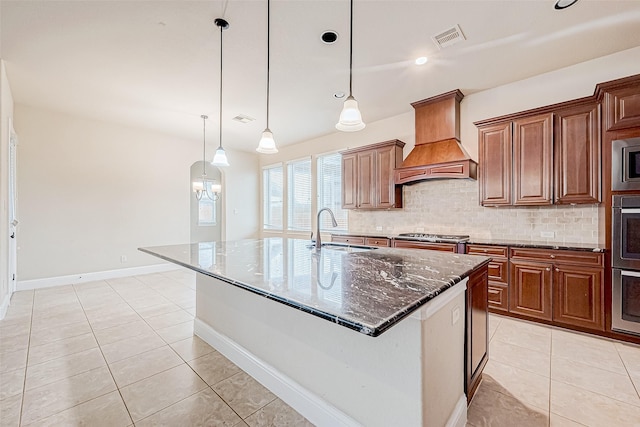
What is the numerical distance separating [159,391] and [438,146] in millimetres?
4086

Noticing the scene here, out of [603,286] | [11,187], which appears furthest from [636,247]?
[11,187]

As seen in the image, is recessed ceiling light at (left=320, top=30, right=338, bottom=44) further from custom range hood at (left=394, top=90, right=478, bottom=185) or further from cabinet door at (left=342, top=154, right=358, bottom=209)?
cabinet door at (left=342, top=154, right=358, bottom=209)

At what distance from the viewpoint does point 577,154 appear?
293 centimetres

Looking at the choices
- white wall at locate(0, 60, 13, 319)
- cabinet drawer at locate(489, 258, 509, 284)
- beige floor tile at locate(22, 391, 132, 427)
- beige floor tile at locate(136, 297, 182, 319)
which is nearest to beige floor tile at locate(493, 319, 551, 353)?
cabinet drawer at locate(489, 258, 509, 284)

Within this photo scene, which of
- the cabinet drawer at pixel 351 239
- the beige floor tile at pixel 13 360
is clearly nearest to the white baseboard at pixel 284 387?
the beige floor tile at pixel 13 360

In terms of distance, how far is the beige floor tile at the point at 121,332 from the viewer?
2734 mm

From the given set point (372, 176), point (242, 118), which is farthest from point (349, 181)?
point (242, 118)

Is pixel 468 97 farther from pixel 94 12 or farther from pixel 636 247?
pixel 94 12

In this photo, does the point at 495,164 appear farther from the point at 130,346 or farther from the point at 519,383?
the point at 130,346

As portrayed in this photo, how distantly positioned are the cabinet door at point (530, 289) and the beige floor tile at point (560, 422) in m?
1.56

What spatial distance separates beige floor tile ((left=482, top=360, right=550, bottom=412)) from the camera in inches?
72.1

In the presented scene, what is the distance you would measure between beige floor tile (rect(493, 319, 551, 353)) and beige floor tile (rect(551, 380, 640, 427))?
0.62m

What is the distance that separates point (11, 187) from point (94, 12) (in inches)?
124

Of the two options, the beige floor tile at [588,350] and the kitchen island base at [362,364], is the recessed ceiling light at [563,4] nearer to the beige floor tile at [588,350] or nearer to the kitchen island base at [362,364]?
the kitchen island base at [362,364]
